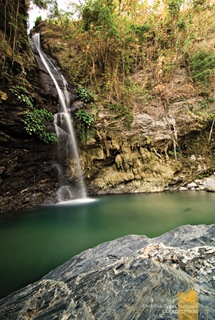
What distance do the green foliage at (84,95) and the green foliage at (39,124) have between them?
230 cm

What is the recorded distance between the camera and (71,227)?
3906 mm

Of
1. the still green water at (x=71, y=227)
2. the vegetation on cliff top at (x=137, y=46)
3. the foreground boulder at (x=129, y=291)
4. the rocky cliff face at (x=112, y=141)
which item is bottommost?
the still green water at (x=71, y=227)

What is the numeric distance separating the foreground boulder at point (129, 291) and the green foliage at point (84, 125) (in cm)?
607

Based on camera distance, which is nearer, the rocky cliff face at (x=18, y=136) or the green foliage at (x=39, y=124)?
the rocky cliff face at (x=18, y=136)

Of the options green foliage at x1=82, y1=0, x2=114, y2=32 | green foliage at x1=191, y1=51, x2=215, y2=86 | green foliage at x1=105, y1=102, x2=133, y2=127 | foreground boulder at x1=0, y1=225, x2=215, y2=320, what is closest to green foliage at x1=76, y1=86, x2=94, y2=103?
green foliage at x1=105, y1=102, x2=133, y2=127

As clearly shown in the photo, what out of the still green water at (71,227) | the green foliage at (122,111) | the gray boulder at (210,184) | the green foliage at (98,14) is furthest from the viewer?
the green foliage at (122,111)

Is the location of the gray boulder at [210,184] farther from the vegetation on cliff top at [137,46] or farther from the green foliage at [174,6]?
the green foliage at [174,6]

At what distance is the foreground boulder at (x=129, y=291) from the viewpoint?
1.13 m

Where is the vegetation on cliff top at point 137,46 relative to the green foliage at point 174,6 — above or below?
below

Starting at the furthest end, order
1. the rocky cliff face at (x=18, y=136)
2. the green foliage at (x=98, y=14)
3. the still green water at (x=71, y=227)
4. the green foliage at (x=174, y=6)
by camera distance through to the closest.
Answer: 1. the green foliage at (x=174, y=6)
2. the green foliage at (x=98, y=14)
3. the rocky cliff face at (x=18, y=136)
4. the still green water at (x=71, y=227)

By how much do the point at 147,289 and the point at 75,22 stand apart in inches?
554

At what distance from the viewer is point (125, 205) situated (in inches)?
223

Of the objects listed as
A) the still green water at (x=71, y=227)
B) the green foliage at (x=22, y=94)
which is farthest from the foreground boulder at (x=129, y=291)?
the green foliage at (x=22, y=94)

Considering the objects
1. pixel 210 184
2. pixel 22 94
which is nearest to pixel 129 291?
pixel 22 94
